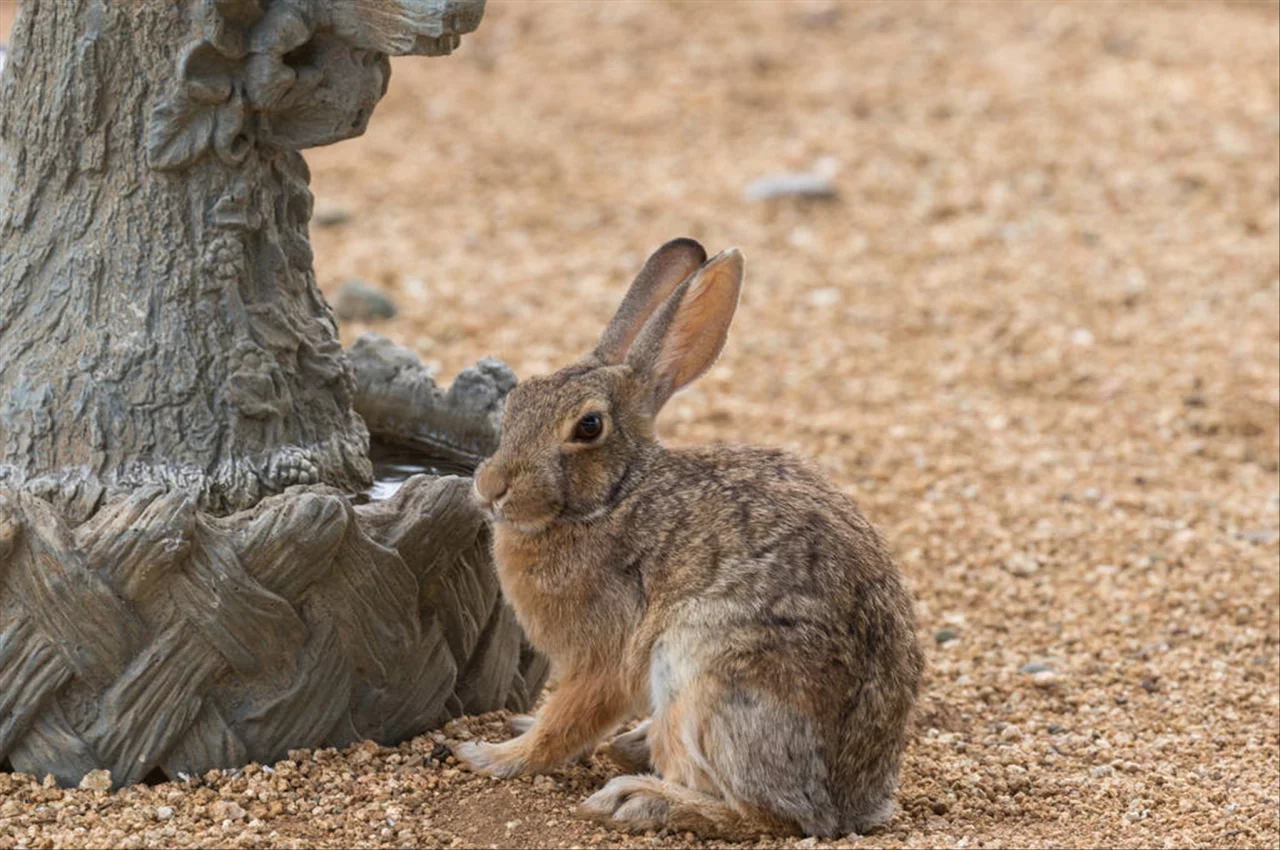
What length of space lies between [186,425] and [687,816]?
1.60 m

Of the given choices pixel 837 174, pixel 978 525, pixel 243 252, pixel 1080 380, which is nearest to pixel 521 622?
pixel 243 252

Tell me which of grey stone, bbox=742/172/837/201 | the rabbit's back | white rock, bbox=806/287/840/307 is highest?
grey stone, bbox=742/172/837/201

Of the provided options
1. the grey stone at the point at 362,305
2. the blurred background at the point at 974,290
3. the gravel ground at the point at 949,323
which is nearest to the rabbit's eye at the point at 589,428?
the gravel ground at the point at 949,323

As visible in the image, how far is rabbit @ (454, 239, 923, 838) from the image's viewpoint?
452cm

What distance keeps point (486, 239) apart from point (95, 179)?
236 inches

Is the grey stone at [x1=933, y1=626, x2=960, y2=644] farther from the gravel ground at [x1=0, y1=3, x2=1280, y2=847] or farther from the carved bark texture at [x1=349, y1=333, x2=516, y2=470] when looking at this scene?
the carved bark texture at [x1=349, y1=333, x2=516, y2=470]

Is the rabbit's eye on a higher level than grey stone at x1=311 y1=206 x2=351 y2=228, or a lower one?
higher

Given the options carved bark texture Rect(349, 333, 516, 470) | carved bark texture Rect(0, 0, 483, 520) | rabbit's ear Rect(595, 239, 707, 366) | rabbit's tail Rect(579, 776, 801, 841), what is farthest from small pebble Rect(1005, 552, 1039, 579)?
carved bark texture Rect(0, 0, 483, 520)

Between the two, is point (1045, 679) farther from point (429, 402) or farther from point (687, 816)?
point (429, 402)

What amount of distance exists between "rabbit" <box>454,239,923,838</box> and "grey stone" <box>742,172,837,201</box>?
249 inches

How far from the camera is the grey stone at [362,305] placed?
9.38 meters

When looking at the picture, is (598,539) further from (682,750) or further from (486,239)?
(486,239)

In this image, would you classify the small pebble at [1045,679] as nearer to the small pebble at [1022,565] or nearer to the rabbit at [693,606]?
the small pebble at [1022,565]

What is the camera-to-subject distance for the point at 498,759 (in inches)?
189
